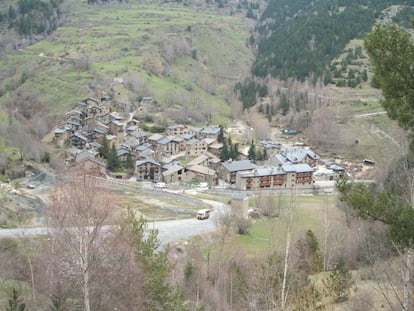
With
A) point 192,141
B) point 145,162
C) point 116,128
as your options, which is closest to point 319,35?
point 192,141

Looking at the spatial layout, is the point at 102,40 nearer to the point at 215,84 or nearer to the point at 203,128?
the point at 215,84

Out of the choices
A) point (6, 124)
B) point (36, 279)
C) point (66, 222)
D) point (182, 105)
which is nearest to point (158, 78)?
point (182, 105)

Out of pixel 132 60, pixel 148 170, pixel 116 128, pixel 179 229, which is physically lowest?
pixel 148 170

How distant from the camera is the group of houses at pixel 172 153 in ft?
164

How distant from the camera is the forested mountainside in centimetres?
8494

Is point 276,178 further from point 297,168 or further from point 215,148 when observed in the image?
point 215,148

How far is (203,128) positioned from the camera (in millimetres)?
66000

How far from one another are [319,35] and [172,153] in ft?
142

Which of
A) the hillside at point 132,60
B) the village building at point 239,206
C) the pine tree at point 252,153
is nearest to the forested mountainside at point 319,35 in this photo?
the hillside at point 132,60

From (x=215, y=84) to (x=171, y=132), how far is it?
2881 cm

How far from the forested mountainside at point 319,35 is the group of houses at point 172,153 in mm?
27064

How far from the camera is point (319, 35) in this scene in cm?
8919

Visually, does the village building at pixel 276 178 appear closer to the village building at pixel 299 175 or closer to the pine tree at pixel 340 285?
the village building at pixel 299 175

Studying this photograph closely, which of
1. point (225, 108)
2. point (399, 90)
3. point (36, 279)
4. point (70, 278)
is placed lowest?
point (225, 108)
